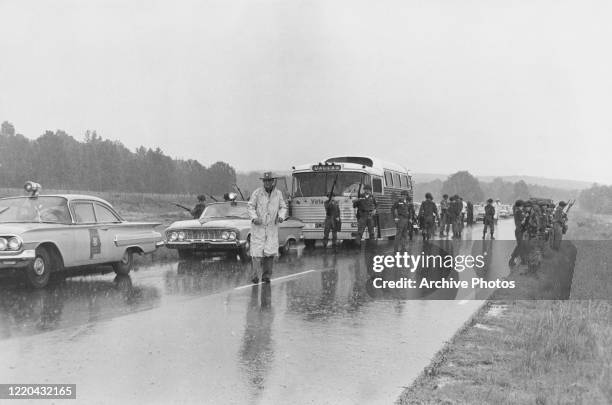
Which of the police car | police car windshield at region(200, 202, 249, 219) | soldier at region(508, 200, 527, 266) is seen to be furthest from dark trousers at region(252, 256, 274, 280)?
soldier at region(508, 200, 527, 266)

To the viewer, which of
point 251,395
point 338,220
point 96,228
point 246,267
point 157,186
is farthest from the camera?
point 157,186

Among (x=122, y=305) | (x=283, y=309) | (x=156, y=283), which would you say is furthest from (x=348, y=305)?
(x=156, y=283)

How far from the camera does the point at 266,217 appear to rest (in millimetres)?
10688

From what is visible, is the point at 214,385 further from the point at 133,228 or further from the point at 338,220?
the point at 338,220

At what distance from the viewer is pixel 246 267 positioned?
13844mm

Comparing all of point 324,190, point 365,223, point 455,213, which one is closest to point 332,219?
point 365,223

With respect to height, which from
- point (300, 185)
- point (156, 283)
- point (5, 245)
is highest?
point (300, 185)

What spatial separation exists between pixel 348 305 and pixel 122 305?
3262 mm

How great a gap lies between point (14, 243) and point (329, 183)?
1264cm

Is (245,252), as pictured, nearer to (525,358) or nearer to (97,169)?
(525,358)

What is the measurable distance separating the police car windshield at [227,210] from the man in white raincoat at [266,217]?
5.19 meters

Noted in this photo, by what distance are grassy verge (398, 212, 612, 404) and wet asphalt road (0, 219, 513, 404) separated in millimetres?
267

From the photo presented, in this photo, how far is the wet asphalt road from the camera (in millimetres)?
4992

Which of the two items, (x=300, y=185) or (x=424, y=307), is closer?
(x=424, y=307)
